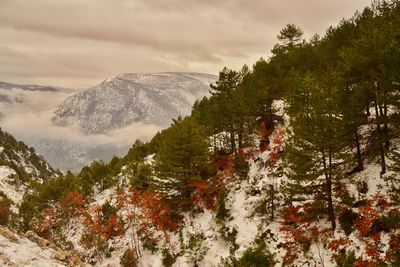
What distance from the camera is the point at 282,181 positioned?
34875mm

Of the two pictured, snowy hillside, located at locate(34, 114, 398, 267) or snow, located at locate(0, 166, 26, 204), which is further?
snow, located at locate(0, 166, 26, 204)

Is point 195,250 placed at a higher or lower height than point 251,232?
lower

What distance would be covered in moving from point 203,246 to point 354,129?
18.4 metres

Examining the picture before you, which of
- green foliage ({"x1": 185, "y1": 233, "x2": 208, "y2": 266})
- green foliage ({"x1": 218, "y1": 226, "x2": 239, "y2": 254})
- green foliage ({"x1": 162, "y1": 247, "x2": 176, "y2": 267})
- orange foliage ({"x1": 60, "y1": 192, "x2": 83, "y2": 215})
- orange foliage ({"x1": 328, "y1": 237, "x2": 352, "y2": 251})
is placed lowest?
green foliage ({"x1": 162, "y1": 247, "x2": 176, "y2": 267})

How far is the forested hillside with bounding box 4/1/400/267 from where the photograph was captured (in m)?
28.3

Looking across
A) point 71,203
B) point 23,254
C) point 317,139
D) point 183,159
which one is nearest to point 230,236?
point 183,159

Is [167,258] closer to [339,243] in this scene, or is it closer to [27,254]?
[27,254]

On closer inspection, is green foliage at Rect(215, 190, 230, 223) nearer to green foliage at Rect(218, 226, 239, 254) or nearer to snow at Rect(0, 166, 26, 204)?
green foliage at Rect(218, 226, 239, 254)

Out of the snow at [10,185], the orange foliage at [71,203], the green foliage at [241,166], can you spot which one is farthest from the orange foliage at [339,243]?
the snow at [10,185]

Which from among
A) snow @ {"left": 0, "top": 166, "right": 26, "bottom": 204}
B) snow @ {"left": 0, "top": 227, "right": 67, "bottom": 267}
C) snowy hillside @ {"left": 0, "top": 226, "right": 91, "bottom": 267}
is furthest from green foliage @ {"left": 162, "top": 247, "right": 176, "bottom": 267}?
snow @ {"left": 0, "top": 166, "right": 26, "bottom": 204}

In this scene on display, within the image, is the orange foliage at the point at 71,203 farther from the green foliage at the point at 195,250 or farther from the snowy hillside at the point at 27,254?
the green foliage at the point at 195,250

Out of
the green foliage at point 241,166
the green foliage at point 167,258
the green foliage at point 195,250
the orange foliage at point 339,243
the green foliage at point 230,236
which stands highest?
the green foliage at point 241,166

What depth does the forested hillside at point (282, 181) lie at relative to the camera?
28.3 metres

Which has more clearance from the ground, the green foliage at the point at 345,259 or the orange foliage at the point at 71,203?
the orange foliage at the point at 71,203
